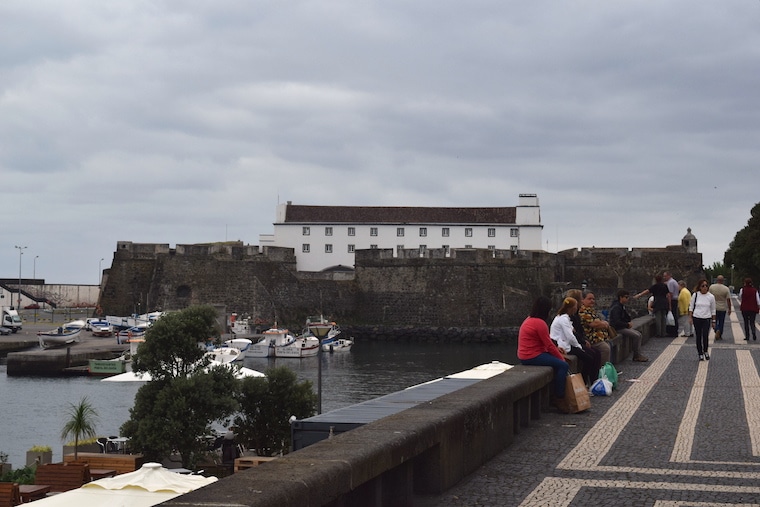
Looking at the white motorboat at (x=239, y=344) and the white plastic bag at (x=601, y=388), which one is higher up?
the white plastic bag at (x=601, y=388)

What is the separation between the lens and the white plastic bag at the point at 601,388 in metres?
11.8

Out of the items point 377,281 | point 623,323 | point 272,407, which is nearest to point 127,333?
point 377,281

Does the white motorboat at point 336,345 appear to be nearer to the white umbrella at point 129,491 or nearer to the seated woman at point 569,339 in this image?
the seated woman at point 569,339

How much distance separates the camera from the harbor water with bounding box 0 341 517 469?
1287 inches

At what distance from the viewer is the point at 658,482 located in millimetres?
6703

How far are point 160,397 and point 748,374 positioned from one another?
16554 millimetres

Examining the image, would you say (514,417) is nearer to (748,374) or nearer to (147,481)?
(147,481)

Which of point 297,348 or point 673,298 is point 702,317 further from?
point 297,348

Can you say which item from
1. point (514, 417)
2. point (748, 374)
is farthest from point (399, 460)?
point (748, 374)

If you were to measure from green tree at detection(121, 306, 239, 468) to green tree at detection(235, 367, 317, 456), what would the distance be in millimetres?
521

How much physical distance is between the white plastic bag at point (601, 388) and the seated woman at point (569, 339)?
0.50m

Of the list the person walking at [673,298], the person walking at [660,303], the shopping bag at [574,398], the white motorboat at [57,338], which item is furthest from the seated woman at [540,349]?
the white motorboat at [57,338]

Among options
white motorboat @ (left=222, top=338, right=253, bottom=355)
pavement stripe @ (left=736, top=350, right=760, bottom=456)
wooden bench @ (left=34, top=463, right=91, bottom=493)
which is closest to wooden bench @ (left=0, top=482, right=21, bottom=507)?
wooden bench @ (left=34, top=463, right=91, bottom=493)

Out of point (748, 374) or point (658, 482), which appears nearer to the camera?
point (658, 482)
